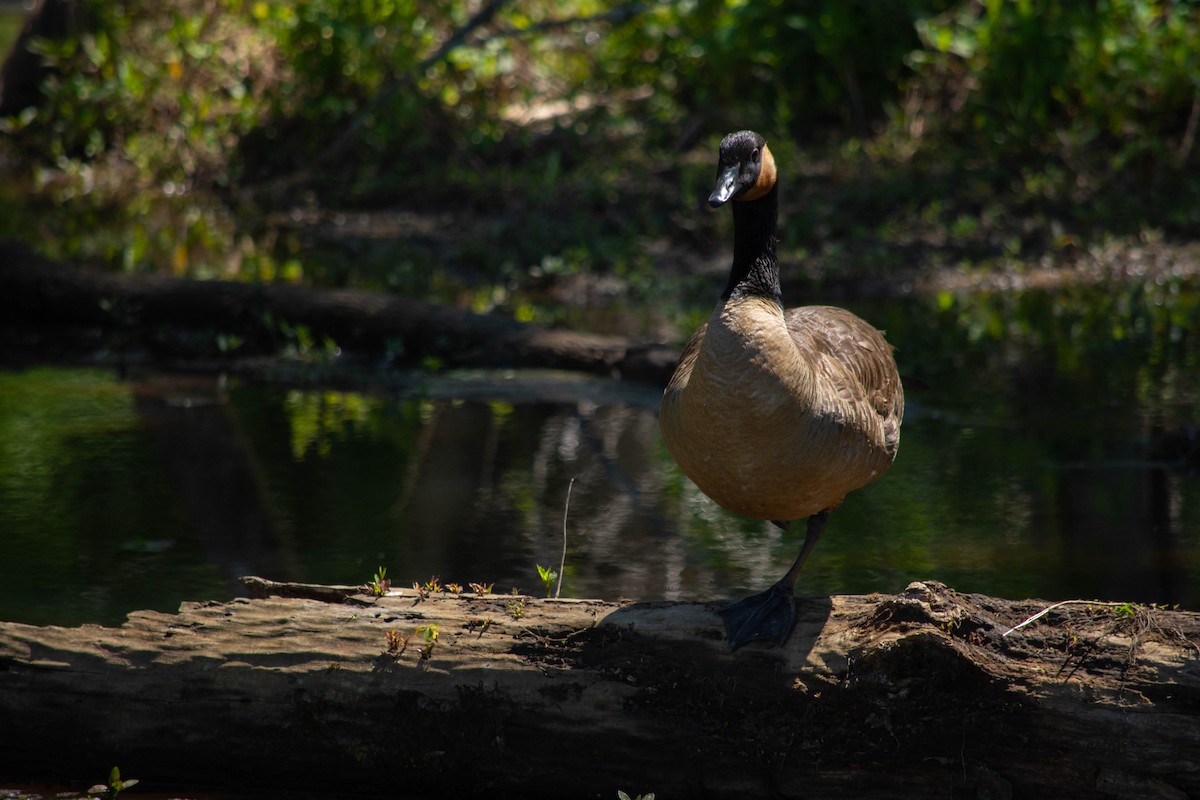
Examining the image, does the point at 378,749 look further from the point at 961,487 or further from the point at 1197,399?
the point at 1197,399

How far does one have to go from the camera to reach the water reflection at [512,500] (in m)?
5.59

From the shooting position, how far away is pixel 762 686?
3.85 meters

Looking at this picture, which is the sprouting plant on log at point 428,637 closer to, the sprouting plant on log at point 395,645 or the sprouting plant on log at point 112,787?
the sprouting plant on log at point 395,645

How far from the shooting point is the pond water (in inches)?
221

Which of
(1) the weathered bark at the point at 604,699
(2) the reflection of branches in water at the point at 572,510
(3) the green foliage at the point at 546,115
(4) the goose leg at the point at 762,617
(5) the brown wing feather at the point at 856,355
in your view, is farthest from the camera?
(3) the green foliage at the point at 546,115

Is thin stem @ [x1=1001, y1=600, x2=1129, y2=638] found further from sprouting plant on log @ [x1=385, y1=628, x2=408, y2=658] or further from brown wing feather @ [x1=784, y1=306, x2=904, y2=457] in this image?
sprouting plant on log @ [x1=385, y1=628, x2=408, y2=658]

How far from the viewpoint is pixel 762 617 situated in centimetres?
399

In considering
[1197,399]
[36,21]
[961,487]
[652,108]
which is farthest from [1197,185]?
[36,21]

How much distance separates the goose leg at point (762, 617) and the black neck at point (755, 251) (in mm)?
967

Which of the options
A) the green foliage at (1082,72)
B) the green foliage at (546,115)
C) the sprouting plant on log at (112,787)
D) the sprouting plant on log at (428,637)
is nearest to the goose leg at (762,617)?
the sprouting plant on log at (428,637)

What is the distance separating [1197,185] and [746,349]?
9.61 m

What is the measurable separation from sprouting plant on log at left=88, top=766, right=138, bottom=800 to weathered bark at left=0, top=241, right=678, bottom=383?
546cm

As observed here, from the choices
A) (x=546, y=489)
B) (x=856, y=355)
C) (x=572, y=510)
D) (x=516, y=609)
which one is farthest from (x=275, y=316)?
(x=516, y=609)

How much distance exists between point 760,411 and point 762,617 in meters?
0.62
